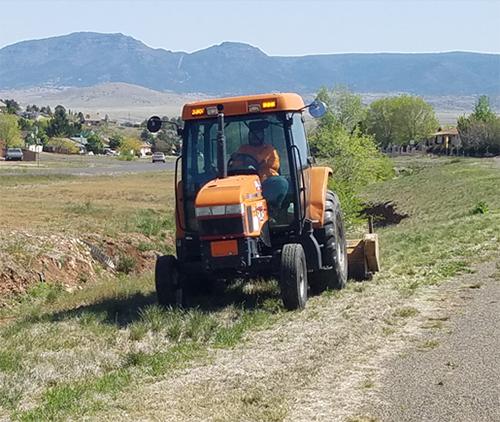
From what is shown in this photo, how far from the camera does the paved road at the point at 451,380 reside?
6.79 m

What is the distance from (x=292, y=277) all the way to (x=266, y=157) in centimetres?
188

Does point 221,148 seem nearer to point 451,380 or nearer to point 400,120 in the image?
point 451,380

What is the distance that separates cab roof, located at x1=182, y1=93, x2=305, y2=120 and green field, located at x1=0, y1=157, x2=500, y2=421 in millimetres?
2634

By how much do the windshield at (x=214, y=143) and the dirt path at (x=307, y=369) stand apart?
2245mm

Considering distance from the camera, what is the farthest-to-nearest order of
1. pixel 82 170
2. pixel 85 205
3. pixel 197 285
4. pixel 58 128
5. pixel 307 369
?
pixel 58 128, pixel 82 170, pixel 85 205, pixel 197 285, pixel 307 369

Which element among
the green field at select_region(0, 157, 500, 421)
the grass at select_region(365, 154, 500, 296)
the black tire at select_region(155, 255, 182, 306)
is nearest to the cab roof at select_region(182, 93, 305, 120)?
the black tire at select_region(155, 255, 182, 306)

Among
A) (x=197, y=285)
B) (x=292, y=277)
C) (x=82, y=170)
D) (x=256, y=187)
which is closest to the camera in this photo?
(x=292, y=277)

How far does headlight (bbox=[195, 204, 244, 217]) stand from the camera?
10812 millimetres

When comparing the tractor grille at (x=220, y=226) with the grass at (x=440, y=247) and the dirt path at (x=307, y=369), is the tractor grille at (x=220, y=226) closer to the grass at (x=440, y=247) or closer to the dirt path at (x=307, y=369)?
the dirt path at (x=307, y=369)

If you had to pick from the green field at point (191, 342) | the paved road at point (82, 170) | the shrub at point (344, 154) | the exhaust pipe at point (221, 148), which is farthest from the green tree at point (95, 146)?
the exhaust pipe at point (221, 148)

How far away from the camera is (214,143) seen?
12062 millimetres

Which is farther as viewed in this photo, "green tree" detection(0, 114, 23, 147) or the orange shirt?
"green tree" detection(0, 114, 23, 147)

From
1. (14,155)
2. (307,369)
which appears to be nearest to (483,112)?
(14,155)

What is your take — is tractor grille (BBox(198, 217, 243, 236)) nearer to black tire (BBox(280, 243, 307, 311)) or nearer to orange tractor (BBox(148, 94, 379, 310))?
orange tractor (BBox(148, 94, 379, 310))
